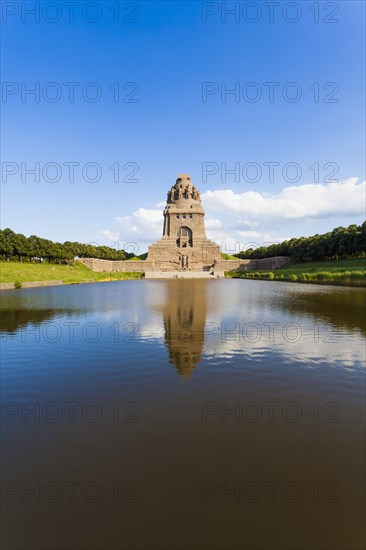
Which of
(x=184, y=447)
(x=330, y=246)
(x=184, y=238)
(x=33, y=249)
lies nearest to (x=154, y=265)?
(x=184, y=238)

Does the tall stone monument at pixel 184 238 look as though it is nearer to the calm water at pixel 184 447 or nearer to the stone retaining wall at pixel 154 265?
the stone retaining wall at pixel 154 265

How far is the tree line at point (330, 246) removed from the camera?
71812 mm

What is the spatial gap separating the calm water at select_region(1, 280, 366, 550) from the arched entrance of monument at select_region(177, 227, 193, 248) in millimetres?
100750

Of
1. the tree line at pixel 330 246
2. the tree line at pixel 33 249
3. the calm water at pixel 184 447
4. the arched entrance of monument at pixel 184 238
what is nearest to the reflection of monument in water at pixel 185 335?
the calm water at pixel 184 447

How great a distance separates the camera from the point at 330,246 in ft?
255

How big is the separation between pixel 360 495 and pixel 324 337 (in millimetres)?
11175

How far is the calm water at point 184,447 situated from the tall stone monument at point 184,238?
9077 cm

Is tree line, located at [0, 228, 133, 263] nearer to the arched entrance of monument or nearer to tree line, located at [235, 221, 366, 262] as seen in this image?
the arched entrance of monument

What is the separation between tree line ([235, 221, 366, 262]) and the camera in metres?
71.8

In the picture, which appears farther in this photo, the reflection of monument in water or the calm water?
the reflection of monument in water

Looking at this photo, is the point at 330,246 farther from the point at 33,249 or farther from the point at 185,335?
the point at 33,249

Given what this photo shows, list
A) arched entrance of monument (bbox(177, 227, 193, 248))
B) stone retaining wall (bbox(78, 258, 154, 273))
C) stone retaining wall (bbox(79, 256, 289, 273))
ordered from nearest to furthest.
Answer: stone retaining wall (bbox(78, 258, 154, 273)) < stone retaining wall (bbox(79, 256, 289, 273)) < arched entrance of monument (bbox(177, 227, 193, 248))

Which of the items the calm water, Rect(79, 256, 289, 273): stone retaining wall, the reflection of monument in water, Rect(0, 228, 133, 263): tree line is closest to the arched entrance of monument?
Rect(79, 256, 289, 273): stone retaining wall

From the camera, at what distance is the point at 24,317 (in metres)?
21.6
